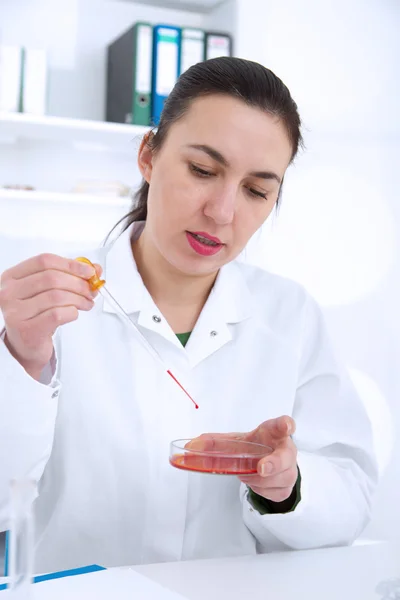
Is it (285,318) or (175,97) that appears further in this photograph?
(285,318)

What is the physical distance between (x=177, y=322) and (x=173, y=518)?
386mm

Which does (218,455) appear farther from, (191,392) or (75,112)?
(75,112)

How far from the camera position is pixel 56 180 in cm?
295

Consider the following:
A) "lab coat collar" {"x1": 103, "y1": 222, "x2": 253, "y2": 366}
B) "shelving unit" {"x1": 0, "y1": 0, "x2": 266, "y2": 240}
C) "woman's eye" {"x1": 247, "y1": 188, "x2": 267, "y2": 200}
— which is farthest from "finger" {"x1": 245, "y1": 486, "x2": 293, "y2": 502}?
"shelving unit" {"x1": 0, "y1": 0, "x2": 266, "y2": 240}

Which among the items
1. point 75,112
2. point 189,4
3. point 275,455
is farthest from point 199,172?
point 189,4

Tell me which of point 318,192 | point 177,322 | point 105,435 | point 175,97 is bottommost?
point 105,435

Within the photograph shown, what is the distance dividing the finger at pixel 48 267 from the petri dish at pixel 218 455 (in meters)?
0.28

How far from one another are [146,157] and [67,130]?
4.38 feet

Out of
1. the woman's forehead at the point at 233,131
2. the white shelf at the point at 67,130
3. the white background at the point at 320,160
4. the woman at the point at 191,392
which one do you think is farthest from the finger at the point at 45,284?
the white background at the point at 320,160

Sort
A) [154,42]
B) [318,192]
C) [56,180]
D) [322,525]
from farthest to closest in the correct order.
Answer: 1. [318,192]
2. [56,180]
3. [154,42]
4. [322,525]

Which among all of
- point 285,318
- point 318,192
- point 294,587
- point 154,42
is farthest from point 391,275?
point 294,587

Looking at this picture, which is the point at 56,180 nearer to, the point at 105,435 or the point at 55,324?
the point at 105,435

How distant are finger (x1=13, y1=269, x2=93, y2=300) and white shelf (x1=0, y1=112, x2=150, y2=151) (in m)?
1.57

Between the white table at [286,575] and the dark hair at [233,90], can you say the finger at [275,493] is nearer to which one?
the white table at [286,575]
